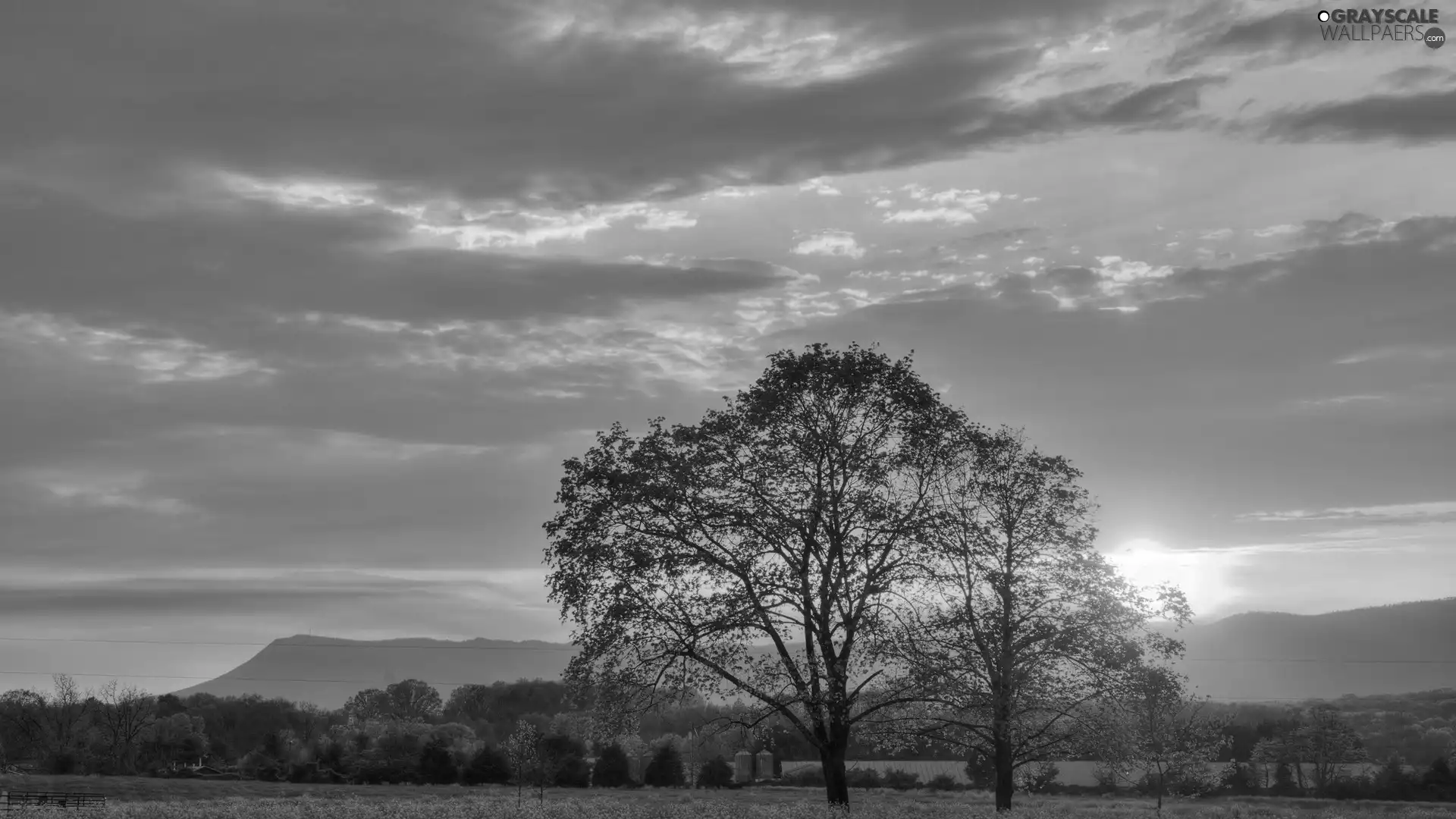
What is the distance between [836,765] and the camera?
47.8 m

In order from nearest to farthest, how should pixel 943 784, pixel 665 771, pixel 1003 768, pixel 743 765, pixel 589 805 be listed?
pixel 589 805
pixel 1003 768
pixel 665 771
pixel 943 784
pixel 743 765

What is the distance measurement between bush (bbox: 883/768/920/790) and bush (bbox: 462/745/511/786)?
122 ft

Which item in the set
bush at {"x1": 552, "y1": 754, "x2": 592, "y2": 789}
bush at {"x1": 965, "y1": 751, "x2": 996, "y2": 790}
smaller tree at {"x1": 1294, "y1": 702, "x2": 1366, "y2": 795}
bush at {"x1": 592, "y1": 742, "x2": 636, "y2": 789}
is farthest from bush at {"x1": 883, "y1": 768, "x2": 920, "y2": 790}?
smaller tree at {"x1": 1294, "y1": 702, "x2": 1366, "y2": 795}

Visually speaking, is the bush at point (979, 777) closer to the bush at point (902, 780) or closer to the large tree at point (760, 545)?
the bush at point (902, 780)

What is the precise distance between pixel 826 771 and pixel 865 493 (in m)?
10.9

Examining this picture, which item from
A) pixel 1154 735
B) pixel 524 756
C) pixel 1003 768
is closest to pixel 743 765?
pixel 524 756

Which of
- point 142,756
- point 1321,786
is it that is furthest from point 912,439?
point 142,756

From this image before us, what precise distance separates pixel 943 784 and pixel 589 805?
81.7 meters

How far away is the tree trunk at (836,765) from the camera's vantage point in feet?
156

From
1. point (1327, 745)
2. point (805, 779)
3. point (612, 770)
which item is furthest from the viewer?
point (805, 779)

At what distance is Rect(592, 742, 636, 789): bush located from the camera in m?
120

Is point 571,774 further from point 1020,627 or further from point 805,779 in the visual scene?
point 1020,627

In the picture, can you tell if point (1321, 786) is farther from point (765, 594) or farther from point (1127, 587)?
point (765, 594)

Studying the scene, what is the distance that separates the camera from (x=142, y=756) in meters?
143
